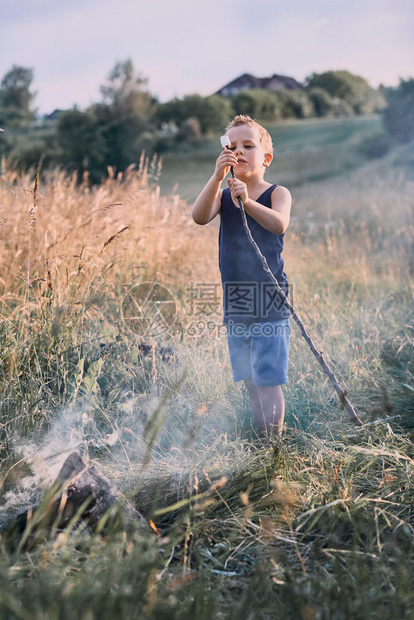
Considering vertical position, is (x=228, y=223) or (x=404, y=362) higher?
(x=228, y=223)

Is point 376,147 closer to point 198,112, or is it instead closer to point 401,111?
point 401,111

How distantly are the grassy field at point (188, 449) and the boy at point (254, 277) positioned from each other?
0.27 m

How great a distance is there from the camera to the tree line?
17777 mm

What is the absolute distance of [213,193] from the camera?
7.32ft

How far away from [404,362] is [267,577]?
2.15 metres

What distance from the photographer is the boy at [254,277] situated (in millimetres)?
2279

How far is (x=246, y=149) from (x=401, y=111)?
15944 mm

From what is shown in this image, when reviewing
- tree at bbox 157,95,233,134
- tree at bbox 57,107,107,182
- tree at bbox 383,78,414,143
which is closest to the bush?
tree at bbox 383,78,414,143

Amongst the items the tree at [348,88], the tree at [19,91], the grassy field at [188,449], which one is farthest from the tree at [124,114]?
the grassy field at [188,449]

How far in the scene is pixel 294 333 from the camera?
355 cm

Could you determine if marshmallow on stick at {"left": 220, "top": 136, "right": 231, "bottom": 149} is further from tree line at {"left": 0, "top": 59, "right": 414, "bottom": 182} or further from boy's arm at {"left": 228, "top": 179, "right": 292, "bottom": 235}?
tree line at {"left": 0, "top": 59, "right": 414, "bottom": 182}

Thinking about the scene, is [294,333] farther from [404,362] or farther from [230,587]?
[230,587]

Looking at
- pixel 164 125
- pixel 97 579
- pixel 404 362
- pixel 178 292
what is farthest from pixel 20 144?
pixel 97 579

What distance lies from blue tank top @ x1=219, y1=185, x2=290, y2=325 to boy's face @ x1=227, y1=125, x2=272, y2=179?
118mm
